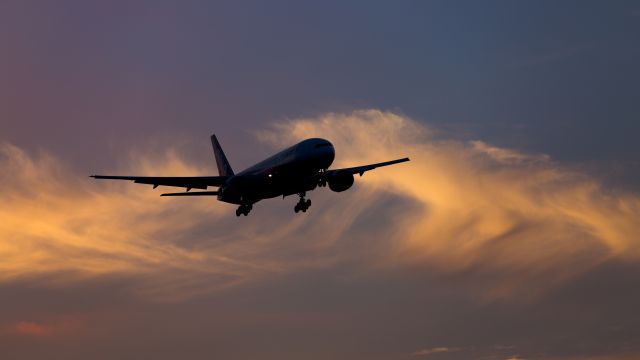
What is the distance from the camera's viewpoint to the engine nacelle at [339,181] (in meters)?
76.2

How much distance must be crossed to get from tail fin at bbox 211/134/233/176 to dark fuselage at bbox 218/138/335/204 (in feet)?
83.9

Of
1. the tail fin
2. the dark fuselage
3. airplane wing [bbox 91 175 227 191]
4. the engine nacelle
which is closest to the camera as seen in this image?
the dark fuselage

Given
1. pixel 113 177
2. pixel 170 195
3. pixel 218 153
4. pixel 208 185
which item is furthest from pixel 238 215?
pixel 218 153

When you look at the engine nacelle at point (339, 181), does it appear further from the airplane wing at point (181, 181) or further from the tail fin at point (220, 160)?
the tail fin at point (220, 160)

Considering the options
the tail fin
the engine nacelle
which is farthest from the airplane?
the tail fin

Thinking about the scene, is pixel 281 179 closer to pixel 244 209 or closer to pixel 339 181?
pixel 339 181

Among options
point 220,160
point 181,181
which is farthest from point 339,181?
point 220,160

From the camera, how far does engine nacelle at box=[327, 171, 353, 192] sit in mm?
76188

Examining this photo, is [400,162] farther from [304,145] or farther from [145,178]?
[145,178]

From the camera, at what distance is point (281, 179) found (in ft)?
238

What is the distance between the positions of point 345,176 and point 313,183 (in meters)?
3.64

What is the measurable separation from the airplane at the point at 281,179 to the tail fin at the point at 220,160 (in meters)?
22.7

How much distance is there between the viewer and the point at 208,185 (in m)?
79.2

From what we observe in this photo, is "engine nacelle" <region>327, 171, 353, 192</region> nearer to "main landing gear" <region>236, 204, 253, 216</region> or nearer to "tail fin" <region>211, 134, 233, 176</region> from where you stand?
"main landing gear" <region>236, 204, 253, 216</region>
